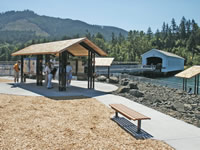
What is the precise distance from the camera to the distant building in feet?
160

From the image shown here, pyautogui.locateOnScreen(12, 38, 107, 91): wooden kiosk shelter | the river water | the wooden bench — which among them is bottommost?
the river water

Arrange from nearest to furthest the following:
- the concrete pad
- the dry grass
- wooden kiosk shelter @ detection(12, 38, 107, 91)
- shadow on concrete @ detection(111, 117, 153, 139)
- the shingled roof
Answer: the dry grass, the concrete pad, shadow on concrete @ detection(111, 117, 153, 139), the shingled roof, wooden kiosk shelter @ detection(12, 38, 107, 91)

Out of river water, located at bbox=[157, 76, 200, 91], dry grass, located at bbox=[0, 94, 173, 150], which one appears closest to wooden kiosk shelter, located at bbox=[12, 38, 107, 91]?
dry grass, located at bbox=[0, 94, 173, 150]

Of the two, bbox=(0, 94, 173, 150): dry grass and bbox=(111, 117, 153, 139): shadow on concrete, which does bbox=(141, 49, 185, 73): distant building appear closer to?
bbox=(0, 94, 173, 150): dry grass

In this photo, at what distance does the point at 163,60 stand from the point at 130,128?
4510 cm

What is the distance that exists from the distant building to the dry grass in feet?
137

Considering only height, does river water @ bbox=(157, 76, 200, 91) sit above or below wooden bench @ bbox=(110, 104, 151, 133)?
below

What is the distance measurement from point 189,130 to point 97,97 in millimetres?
6067

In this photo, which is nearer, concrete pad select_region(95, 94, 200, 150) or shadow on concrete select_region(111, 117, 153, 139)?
concrete pad select_region(95, 94, 200, 150)

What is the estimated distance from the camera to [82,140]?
5492mm

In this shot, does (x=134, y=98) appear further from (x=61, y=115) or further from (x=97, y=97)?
(x=61, y=115)

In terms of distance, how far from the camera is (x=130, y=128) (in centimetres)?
651

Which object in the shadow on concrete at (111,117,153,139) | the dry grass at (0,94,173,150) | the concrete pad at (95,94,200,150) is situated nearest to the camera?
the dry grass at (0,94,173,150)

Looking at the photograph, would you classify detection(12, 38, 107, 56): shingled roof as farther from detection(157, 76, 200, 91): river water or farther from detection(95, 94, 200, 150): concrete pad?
detection(157, 76, 200, 91): river water
